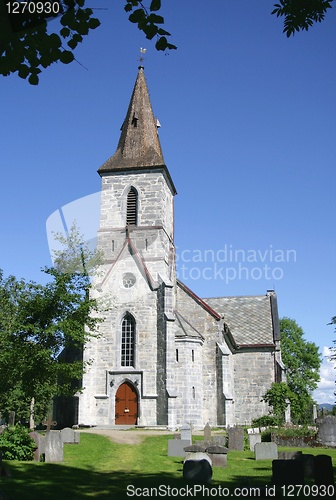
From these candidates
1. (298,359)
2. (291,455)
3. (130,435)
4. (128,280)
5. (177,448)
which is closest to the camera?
(291,455)

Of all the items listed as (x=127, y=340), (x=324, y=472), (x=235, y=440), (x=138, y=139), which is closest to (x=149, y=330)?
(x=127, y=340)

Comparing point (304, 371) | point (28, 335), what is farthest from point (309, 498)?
point (304, 371)

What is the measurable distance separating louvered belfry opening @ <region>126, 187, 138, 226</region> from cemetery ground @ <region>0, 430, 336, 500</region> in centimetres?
1622

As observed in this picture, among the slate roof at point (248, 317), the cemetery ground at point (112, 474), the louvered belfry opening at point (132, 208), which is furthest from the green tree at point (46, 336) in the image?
the slate roof at point (248, 317)

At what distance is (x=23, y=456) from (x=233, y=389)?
76.4 feet

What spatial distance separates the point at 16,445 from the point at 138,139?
2418 cm

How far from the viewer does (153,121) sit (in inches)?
1446

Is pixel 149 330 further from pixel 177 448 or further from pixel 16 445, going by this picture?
pixel 16 445

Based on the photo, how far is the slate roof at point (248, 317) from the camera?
3925 cm

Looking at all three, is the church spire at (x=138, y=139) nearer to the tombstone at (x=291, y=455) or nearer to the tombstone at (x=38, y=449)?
the tombstone at (x=38, y=449)

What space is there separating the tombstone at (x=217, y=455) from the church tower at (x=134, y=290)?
12924mm

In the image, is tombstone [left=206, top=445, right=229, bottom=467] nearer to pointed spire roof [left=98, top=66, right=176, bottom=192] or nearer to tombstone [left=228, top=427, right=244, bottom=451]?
tombstone [left=228, top=427, right=244, bottom=451]

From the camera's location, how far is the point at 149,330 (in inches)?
1160

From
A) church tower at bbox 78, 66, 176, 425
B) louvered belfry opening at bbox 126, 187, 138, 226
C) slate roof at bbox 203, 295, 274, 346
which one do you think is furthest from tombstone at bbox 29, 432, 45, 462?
slate roof at bbox 203, 295, 274, 346
